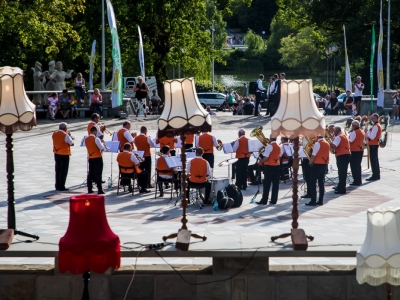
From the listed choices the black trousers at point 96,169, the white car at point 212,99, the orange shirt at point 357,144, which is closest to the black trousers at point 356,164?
the orange shirt at point 357,144

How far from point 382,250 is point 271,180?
36.1 ft

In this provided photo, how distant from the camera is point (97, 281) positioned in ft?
33.8

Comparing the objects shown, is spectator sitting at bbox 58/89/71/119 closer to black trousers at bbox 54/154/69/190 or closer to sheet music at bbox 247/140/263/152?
black trousers at bbox 54/154/69/190

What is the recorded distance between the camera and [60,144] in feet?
67.3

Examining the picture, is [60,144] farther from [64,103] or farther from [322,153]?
[64,103]

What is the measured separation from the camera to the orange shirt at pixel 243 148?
20.6 meters

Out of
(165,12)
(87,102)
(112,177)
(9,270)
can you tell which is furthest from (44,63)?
(9,270)

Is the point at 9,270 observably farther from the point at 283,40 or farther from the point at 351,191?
the point at 283,40

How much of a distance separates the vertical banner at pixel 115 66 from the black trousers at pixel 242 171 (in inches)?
490

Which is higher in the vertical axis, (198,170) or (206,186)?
(198,170)

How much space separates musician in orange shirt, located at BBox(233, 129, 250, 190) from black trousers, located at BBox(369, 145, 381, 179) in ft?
12.3

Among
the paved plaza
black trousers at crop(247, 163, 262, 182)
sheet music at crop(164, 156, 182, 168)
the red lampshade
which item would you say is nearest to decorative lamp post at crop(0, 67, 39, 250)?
the paved plaza

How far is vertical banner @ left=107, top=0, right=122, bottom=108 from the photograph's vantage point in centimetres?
3234

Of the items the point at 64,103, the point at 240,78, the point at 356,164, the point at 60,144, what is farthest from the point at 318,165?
the point at 240,78
